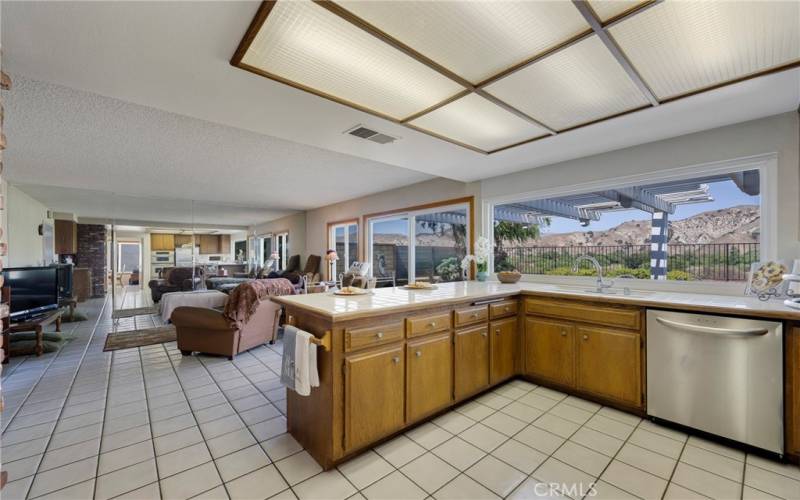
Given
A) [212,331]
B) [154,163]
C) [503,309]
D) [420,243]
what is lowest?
[212,331]

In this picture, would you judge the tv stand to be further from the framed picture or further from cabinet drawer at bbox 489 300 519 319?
the framed picture

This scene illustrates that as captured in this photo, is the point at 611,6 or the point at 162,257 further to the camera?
the point at 162,257

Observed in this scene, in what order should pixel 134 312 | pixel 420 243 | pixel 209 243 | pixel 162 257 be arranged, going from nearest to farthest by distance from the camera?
1. pixel 420 243
2. pixel 134 312
3. pixel 162 257
4. pixel 209 243

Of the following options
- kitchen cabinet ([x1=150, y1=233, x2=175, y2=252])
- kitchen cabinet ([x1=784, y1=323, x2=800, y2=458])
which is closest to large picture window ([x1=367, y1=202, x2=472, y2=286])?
kitchen cabinet ([x1=784, y1=323, x2=800, y2=458])

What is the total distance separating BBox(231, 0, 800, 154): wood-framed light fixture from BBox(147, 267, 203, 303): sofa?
6.15 meters

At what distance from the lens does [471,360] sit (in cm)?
270

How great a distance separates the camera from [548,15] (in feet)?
4.65

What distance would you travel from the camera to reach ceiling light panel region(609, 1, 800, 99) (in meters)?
1.41

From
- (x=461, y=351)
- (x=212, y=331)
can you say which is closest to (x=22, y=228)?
(x=212, y=331)

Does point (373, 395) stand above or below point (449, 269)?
below

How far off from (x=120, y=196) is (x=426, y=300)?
674 centimetres

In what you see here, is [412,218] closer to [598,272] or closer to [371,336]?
[598,272]

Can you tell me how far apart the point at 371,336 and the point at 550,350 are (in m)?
1.88

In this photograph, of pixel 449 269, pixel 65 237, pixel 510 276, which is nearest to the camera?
pixel 510 276
